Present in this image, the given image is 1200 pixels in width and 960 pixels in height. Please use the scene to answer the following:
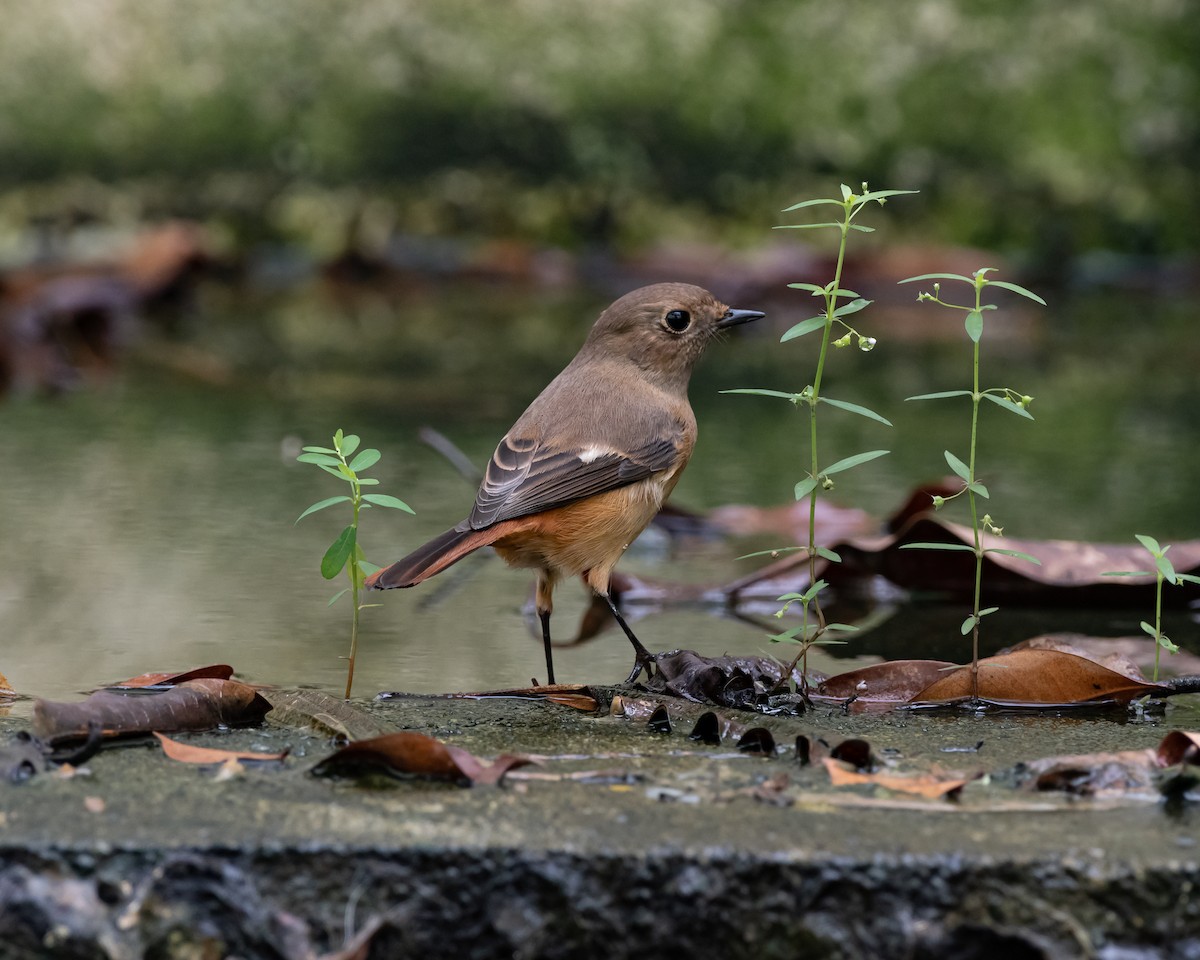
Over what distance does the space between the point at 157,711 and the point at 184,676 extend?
0.28m

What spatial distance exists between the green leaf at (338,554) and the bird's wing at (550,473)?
40 centimetres

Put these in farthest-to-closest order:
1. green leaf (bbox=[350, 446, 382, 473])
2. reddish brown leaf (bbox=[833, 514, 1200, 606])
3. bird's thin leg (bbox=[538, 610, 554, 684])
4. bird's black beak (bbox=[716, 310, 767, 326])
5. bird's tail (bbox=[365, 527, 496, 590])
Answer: bird's black beak (bbox=[716, 310, 767, 326]), reddish brown leaf (bbox=[833, 514, 1200, 606]), bird's thin leg (bbox=[538, 610, 554, 684]), bird's tail (bbox=[365, 527, 496, 590]), green leaf (bbox=[350, 446, 382, 473])

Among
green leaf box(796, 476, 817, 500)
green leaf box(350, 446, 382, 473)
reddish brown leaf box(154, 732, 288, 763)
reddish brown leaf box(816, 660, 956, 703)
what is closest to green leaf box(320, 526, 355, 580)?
green leaf box(350, 446, 382, 473)

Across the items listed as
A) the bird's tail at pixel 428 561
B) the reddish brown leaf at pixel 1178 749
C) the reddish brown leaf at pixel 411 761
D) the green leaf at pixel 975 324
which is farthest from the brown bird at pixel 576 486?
the reddish brown leaf at pixel 1178 749

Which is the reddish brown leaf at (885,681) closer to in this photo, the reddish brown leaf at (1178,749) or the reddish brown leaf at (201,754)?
the reddish brown leaf at (1178,749)

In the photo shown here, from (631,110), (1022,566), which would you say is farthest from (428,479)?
(631,110)

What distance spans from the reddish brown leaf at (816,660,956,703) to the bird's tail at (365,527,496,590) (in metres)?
0.62

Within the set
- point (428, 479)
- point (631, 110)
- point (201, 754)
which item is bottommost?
point (201, 754)

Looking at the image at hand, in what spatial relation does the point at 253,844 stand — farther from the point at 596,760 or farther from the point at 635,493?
the point at 635,493

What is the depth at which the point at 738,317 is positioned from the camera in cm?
379

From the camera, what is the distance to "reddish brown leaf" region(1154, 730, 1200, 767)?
206cm

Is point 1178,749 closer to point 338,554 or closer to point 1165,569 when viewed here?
point 1165,569

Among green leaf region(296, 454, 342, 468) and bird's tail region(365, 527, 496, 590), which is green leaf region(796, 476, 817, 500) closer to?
bird's tail region(365, 527, 496, 590)

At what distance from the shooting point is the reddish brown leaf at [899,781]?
1.99 metres
